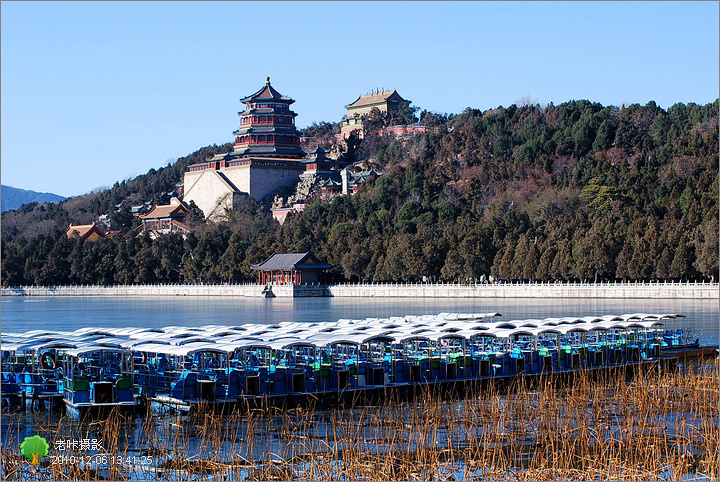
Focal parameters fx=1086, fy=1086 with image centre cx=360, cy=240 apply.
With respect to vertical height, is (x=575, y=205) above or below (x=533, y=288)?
above

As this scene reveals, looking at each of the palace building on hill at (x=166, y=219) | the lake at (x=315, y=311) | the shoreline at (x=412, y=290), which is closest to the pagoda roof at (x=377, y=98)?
the palace building on hill at (x=166, y=219)

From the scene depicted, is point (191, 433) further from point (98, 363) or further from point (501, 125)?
point (501, 125)

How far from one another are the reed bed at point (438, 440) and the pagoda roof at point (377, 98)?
438ft

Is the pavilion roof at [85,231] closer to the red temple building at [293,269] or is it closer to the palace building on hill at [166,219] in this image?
the palace building on hill at [166,219]

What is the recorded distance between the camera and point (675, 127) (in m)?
112

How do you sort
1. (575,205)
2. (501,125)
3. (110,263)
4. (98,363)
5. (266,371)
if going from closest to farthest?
(266,371) → (98,363) → (575,205) → (110,263) → (501,125)

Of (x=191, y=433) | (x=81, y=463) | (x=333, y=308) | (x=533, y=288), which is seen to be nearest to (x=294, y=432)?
(x=191, y=433)

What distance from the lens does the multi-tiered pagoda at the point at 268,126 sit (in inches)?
5192

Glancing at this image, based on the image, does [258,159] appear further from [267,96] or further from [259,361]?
[259,361]

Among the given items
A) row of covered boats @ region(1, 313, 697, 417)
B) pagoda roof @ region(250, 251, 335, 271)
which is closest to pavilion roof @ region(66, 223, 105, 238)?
pagoda roof @ region(250, 251, 335, 271)

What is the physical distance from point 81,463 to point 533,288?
6266 centimetres

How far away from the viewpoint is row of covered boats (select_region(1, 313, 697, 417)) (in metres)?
23.8

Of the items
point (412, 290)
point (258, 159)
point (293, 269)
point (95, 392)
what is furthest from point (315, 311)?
point (258, 159)

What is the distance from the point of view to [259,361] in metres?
29.0
